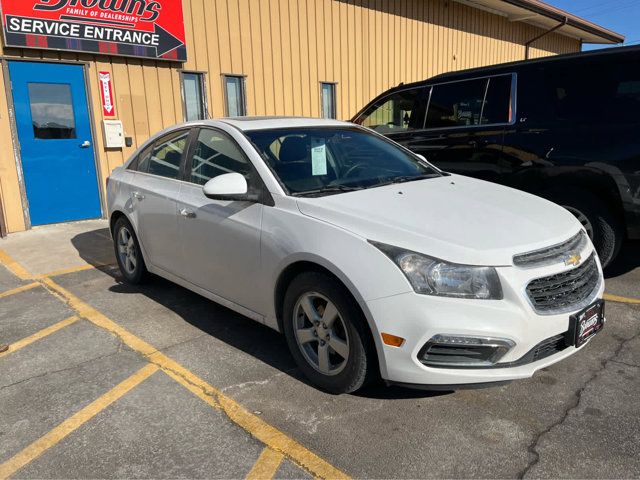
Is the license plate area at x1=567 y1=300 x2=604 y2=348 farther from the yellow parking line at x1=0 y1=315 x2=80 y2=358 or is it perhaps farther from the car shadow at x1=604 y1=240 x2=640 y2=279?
the yellow parking line at x1=0 y1=315 x2=80 y2=358

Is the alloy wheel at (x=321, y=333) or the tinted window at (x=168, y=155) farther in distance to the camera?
the tinted window at (x=168, y=155)

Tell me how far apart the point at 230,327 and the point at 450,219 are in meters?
1.99

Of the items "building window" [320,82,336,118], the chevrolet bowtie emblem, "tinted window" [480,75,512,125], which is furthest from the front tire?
"building window" [320,82,336,118]

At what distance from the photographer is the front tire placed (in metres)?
2.65

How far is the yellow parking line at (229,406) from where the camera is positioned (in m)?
2.39

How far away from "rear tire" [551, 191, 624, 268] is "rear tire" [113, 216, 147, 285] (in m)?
3.89

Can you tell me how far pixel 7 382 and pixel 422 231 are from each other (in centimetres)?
270

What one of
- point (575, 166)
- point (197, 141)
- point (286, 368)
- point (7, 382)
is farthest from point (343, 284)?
point (575, 166)

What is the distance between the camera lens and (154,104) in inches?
327

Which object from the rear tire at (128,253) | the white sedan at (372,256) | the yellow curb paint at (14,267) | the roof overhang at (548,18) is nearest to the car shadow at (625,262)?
the white sedan at (372,256)

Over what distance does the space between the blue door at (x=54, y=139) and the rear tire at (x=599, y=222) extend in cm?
667

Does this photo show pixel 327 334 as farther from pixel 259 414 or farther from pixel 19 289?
pixel 19 289

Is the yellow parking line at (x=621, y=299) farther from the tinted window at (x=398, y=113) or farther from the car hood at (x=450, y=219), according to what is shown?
the tinted window at (x=398, y=113)

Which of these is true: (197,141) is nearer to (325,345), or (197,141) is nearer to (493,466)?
(325,345)
